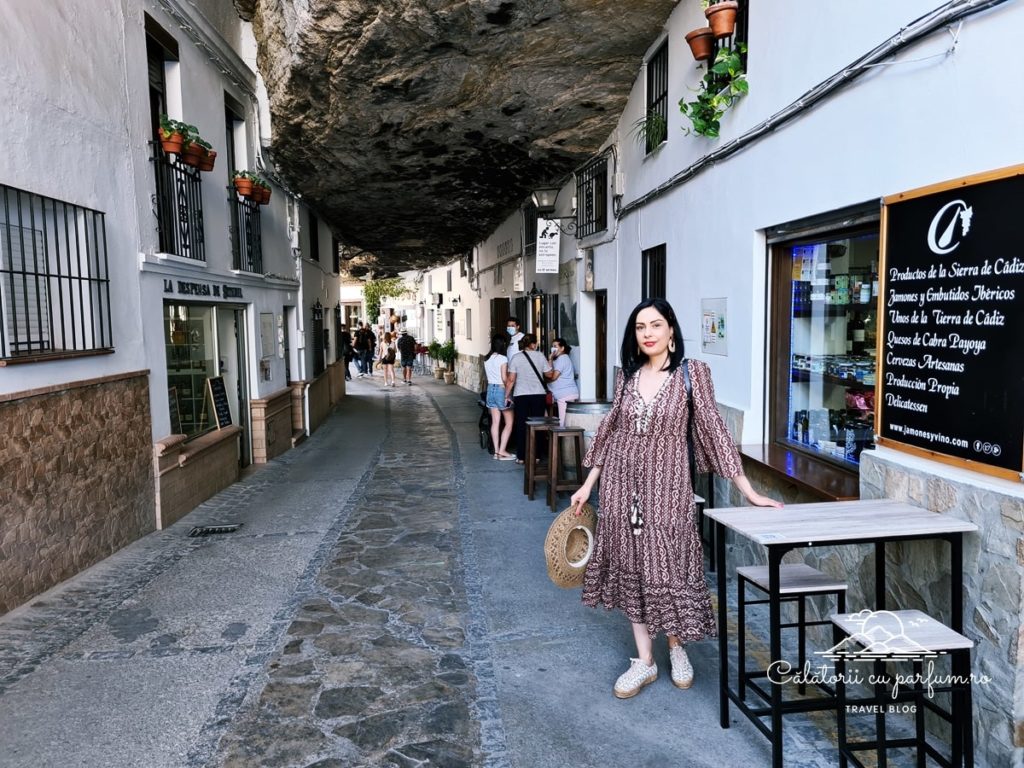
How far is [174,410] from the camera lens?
7398 mm

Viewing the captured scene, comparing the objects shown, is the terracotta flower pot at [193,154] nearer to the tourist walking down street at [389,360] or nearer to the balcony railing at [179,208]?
the balcony railing at [179,208]

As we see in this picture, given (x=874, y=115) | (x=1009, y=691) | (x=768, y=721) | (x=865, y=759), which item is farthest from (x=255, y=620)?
(x=874, y=115)

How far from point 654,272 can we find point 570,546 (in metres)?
4.42

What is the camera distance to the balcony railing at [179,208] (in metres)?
7.00

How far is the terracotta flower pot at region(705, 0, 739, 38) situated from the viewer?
501 cm

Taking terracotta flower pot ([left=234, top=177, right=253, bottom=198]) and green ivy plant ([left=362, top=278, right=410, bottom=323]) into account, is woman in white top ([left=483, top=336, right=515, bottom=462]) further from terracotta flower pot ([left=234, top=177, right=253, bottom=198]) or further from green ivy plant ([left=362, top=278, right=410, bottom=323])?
green ivy plant ([left=362, top=278, right=410, bottom=323])

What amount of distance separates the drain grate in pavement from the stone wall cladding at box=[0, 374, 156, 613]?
1.27ft

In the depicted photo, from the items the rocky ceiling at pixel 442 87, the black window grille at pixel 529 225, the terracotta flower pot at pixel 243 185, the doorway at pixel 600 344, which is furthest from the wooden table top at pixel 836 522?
the black window grille at pixel 529 225

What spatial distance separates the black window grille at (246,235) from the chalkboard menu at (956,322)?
307 inches

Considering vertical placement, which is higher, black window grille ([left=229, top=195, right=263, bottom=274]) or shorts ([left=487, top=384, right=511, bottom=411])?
black window grille ([left=229, top=195, right=263, bottom=274])

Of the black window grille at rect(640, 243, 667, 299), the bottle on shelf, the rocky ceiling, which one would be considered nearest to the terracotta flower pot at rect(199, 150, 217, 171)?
the rocky ceiling

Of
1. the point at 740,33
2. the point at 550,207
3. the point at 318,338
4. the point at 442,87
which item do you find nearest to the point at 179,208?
the point at 442,87

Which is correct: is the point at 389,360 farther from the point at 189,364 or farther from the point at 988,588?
the point at 988,588

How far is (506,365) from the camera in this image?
9.62 metres
